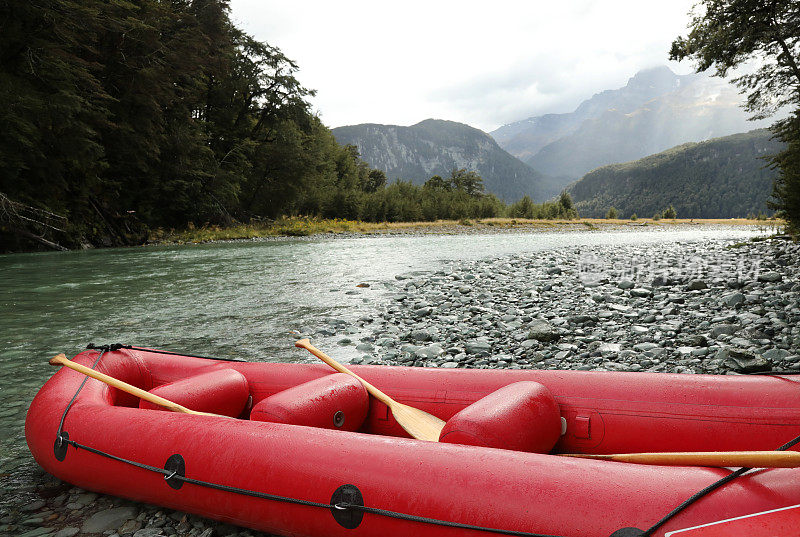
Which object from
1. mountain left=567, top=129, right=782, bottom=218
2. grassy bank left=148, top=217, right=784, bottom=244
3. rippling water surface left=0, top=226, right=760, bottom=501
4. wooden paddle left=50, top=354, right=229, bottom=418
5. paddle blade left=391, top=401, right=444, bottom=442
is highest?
mountain left=567, top=129, right=782, bottom=218

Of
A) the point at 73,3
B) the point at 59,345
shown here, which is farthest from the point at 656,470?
the point at 73,3

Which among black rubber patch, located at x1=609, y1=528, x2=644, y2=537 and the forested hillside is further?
the forested hillside

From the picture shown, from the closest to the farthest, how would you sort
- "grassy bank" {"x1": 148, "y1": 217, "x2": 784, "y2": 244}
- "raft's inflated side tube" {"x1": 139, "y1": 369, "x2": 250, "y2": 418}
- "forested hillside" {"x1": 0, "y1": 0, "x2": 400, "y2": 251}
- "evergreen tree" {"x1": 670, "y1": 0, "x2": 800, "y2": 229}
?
1. "raft's inflated side tube" {"x1": 139, "y1": 369, "x2": 250, "y2": 418}
2. "evergreen tree" {"x1": 670, "y1": 0, "x2": 800, "y2": 229}
3. "forested hillside" {"x1": 0, "y1": 0, "x2": 400, "y2": 251}
4. "grassy bank" {"x1": 148, "y1": 217, "x2": 784, "y2": 244}

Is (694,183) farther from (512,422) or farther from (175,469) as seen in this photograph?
(175,469)

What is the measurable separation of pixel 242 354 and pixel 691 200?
130 m

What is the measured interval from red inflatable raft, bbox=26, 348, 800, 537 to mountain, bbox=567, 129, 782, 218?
404ft

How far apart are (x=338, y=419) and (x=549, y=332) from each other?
2.87 metres

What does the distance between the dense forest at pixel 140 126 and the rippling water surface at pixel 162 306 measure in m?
3.42

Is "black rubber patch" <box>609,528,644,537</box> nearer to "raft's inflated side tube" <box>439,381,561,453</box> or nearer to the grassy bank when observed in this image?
"raft's inflated side tube" <box>439,381,561,453</box>

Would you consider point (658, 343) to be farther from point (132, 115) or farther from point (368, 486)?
point (132, 115)

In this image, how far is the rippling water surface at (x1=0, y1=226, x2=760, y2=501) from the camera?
14.5 ft

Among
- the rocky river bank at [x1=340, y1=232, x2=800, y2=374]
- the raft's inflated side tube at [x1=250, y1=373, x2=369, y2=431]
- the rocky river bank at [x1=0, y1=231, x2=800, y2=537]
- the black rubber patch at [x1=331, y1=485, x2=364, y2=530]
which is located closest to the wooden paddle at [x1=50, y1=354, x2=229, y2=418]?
the raft's inflated side tube at [x1=250, y1=373, x2=369, y2=431]

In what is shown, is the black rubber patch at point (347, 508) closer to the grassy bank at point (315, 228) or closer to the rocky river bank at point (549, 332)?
the rocky river bank at point (549, 332)

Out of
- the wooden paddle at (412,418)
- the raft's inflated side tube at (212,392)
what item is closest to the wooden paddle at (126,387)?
the raft's inflated side tube at (212,392)
